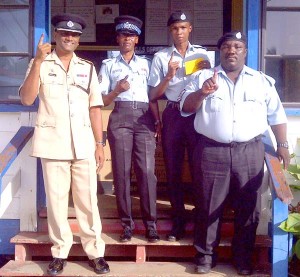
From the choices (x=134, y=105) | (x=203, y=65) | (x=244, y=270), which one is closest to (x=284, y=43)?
(x=203, y=65)

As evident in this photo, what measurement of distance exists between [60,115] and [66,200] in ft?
2.17

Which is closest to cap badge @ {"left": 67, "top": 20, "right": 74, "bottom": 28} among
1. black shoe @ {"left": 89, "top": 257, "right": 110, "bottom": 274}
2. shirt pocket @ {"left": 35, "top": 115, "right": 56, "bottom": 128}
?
shirt pocket @ {"left": 35, "top": 115, "right": 56, "bottom": 128}

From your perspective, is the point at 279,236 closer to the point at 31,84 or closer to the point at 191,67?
the point at 191,67

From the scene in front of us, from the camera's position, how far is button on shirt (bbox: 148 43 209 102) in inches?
181

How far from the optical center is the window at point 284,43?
5.00m

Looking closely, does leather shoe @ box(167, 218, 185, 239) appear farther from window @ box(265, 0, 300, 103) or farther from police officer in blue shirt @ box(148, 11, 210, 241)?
window @ box(265, 0, 300, 103)

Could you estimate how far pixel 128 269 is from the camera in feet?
14.7

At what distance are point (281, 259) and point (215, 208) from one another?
615mm

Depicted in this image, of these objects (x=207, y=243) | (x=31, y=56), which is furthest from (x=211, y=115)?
(x=31, y=56)

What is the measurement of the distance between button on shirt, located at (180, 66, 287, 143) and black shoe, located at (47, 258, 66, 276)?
4.86 feet

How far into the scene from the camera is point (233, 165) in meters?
4.25

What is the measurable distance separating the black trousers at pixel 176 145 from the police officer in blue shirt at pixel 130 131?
0.14m

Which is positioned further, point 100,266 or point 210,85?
point 100,266

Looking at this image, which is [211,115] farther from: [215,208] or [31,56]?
[31,56]
